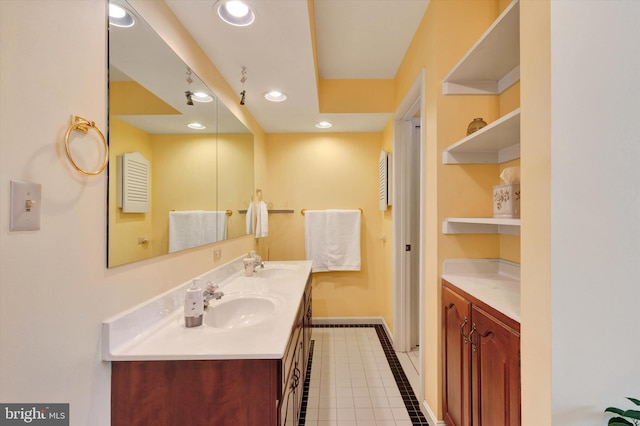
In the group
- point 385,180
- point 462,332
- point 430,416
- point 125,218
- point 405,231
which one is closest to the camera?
point 125,218

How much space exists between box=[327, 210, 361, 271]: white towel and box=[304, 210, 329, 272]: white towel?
0.18 ft

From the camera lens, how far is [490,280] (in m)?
1.37

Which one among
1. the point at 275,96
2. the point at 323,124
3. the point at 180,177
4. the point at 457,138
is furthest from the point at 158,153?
the point at 323,124

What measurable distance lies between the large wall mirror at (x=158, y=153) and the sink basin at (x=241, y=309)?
36 cm

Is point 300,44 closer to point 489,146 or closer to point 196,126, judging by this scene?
point 196,126

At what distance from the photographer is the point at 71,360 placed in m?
0.75

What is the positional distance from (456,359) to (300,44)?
6.02ft

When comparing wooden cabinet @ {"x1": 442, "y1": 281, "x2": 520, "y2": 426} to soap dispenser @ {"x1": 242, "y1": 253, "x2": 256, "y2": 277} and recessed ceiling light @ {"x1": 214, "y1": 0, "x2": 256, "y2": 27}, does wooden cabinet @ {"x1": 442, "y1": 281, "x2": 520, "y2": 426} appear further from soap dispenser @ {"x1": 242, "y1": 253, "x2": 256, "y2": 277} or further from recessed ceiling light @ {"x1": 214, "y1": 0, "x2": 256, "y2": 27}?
recessed ceiling light @ {"x1": 214, "y1": 0, "x2": 256, "y2": 27}

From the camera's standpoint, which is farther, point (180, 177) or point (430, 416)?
point (430, 416)
